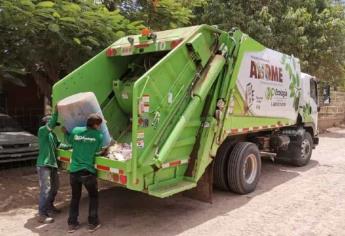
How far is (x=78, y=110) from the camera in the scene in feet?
19.2

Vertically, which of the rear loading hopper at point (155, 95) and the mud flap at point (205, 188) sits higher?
the rear loading hopper at point (155, 95)

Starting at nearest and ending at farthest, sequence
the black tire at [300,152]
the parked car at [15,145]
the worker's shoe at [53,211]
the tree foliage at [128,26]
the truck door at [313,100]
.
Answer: the worker's shoe at [53,211] < the tree foliage at [128,26] < the parked car at [15,145] < the black tire at [300,152] < the truck door at [313,100]

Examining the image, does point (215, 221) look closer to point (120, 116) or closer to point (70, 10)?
point (120, 116)

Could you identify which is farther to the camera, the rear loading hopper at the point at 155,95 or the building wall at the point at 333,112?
the building wall at the point at 333,112

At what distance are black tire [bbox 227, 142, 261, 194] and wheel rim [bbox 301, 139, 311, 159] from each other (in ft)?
10.0

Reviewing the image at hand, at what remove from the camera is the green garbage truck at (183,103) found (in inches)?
206

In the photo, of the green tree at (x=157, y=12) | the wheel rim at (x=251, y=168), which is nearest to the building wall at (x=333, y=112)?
the green tree at (x=157, y=12)

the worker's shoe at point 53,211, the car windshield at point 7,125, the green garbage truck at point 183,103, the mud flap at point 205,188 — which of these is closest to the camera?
the green garbage truck at point 183,103

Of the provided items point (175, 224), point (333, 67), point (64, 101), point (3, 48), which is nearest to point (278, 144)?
point (175, 224)

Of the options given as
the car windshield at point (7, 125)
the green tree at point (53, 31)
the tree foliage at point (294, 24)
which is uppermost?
the tree foliage at point (294, 24)

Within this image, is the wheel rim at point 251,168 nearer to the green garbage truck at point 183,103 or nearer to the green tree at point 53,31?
the green garbage truck at point 183,103

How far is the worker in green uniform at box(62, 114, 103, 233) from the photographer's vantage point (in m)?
5.33

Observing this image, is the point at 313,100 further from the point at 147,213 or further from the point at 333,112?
the point at 333,112

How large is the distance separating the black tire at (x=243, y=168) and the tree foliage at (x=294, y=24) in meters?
8.34
